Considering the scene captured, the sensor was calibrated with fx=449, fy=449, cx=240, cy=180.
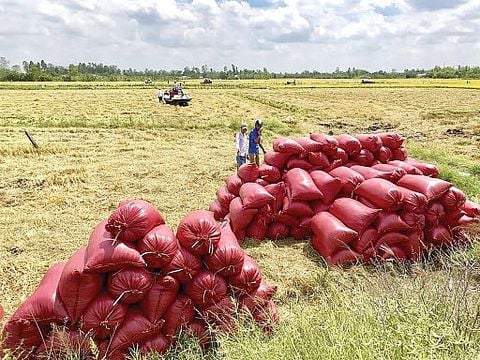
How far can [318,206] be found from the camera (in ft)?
20.9

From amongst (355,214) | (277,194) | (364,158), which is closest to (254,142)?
(364,158)

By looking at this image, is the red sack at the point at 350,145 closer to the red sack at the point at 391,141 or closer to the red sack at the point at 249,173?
the red sack at the point at 391,141

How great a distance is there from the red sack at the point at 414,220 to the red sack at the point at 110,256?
3501 mm

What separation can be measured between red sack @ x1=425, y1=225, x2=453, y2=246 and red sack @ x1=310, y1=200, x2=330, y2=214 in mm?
1342

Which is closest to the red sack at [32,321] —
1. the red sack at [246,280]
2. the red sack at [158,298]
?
the red sack at [158,298]

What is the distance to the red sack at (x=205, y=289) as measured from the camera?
3.74 meters

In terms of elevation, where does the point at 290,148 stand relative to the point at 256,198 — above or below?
above

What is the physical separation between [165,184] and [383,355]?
7.66m

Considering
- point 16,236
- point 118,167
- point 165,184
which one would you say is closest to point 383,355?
point 16,236

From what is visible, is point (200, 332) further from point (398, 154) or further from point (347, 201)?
point (398, 154)

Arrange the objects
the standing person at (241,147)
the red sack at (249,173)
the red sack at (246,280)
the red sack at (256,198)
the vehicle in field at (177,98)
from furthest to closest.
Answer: the vehicle in field at (177,98) < the standing person at (241,147) < the red sack at (249,173) < the red sack at (256,198) < the red sack at (246,280)

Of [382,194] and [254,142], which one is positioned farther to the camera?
[254,142]

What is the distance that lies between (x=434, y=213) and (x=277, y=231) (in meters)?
2.11

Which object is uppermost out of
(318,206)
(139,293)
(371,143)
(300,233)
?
(371,143)
